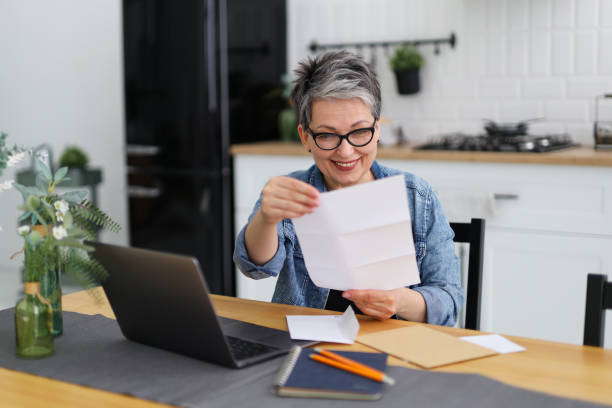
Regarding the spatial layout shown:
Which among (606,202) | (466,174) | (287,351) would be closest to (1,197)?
(466,174)

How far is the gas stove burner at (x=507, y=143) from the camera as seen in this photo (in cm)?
276

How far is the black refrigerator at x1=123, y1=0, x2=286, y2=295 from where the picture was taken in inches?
132

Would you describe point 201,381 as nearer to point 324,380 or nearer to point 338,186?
point 324,380

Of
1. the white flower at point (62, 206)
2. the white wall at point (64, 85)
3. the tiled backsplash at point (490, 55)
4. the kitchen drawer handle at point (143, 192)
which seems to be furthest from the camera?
the white wall at point (64, 85)

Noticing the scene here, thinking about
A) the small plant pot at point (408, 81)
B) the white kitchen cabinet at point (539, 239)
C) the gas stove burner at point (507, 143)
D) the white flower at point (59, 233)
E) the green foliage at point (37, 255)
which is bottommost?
the white kitchen cabinet at point (539, 239)

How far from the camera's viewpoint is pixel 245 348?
116 cm

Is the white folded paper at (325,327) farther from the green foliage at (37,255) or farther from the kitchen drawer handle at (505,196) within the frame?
the kitchen drawer handle at (505,196)

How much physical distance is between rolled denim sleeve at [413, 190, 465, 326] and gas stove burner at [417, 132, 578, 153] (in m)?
1.28

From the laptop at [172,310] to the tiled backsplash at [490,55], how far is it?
7.83ft

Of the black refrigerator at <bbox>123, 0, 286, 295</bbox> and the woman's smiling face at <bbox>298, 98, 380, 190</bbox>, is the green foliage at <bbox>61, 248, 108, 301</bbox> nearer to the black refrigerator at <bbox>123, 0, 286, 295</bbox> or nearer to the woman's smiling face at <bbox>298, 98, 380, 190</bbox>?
the woman's smiling face at <bbox>298, 98, 380, 190</bbox>

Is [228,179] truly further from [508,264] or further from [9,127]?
[9,127]

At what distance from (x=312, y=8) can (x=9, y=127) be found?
85.8 inches

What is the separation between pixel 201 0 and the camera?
10.8 ft

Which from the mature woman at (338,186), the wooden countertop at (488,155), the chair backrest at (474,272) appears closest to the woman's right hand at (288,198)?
the mature woman at (338,186)
